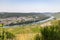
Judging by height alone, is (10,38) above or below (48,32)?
below

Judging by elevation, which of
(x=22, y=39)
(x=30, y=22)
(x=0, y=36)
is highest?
(x=0, y=36)

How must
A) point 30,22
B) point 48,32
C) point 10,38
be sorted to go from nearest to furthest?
point 48,32
point 10,38
point 30,22

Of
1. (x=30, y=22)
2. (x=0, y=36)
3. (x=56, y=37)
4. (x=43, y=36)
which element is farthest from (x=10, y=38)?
(x=30, y=22)

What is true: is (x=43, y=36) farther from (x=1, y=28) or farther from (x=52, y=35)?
(x=1, y=28)

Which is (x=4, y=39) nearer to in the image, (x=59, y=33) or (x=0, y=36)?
(x=0, y=36)

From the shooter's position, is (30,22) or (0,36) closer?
(0,36)

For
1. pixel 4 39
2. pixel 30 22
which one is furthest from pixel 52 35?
pixel 30 22

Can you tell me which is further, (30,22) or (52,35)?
(30,22)

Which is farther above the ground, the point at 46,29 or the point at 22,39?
the point at 46,29

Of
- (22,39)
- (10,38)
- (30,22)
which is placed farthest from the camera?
(30,22)
